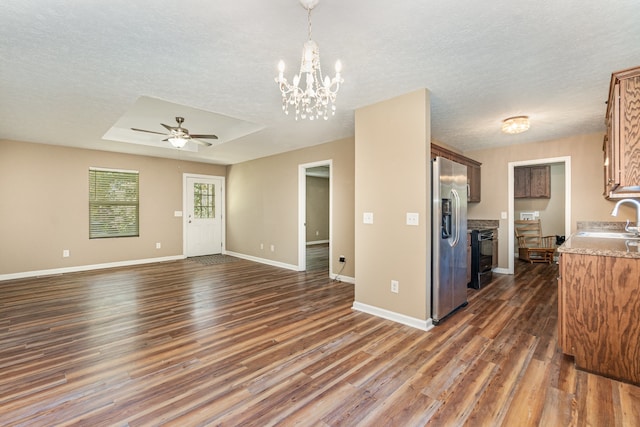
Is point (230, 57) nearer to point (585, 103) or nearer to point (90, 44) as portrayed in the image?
point (90, 44)

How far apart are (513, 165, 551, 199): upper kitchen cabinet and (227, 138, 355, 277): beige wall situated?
4468 mm

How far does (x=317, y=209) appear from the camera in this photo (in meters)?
10.2

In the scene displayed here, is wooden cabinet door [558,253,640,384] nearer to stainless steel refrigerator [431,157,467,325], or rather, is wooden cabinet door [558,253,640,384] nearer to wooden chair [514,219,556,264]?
stainless steel refrigerator [431,157,467,325]

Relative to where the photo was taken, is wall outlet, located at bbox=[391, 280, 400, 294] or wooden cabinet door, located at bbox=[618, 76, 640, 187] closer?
wooden cabinet door, located at bbox=[618, 76, 640, 187]

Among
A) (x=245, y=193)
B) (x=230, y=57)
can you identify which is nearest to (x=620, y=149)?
(x=230, y=57)

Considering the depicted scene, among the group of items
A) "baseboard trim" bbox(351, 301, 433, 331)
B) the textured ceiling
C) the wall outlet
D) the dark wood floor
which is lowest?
the dark wood floor

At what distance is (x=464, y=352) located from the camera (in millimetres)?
2453

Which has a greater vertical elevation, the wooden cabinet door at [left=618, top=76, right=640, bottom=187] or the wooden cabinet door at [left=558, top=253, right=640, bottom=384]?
the wooden cabinet door at [left=618, top=76, right=640, bottom=187]

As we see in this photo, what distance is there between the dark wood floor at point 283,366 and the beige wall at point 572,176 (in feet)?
5.70

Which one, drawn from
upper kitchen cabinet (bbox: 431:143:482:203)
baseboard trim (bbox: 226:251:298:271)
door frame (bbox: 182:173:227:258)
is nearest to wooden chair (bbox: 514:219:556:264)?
upper kitchen cabinet (bbox: 431:143:482:203)

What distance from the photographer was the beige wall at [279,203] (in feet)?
16.3

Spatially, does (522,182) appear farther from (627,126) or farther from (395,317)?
(395,317)

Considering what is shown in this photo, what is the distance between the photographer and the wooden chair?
645 cm

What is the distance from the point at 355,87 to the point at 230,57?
120 centimetres
